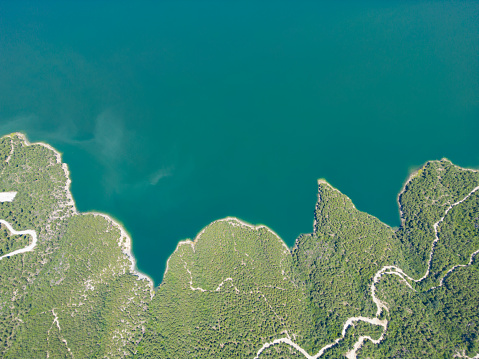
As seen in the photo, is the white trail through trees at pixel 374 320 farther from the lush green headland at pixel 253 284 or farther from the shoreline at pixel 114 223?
the shoreline at pixel 114 223

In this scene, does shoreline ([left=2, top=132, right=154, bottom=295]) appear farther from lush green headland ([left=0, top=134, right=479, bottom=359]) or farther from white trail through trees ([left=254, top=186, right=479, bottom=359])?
white trail through trees ([left=254, top=186, right=479, bottom=359])

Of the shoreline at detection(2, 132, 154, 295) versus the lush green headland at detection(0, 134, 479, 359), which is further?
the shoreline at detection(2, 132, 154, 295)

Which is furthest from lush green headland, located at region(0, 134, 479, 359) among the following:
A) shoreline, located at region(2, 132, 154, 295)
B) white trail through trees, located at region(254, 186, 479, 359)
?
shoreline, located at region(2, 132, 154, 295)

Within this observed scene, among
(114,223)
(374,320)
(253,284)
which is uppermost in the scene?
(114,223)

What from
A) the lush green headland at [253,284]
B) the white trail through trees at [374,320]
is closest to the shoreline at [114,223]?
the lush green headland at [253,284]

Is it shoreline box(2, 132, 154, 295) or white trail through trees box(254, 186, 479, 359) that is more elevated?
shoreline box(2, 132, 154, 295)

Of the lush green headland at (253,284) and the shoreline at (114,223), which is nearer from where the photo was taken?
the lush green headland at (253,284)

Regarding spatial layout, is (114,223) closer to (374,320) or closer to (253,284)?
(253,284)

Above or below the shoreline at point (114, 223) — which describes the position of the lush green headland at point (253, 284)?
below

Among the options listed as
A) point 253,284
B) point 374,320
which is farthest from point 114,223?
point 374,320
